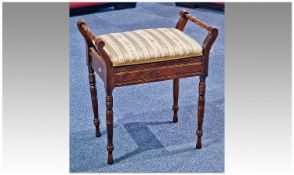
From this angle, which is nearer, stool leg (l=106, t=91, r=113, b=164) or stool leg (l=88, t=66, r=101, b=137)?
stool leg (l=106, t=91, r=113, b=164)

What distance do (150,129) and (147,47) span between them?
2.58 ft

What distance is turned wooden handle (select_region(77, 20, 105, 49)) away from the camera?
2.32 meters

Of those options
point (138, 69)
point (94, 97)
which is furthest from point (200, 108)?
point (94, 97)

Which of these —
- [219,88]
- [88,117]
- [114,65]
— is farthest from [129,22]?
[114,65]

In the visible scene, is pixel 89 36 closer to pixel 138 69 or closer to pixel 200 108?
pixel 138 69

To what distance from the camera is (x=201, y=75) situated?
8.34ft

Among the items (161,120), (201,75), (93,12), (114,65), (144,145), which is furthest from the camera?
(93,12)

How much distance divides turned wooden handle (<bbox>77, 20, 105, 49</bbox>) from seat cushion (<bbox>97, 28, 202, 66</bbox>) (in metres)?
0.08

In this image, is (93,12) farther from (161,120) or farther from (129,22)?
(161,120)

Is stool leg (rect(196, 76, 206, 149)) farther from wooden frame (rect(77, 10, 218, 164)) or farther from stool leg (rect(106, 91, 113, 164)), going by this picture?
stool leg (rect(106, 91, 113, 164))

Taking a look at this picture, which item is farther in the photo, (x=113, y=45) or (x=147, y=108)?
(x=147, y=108)

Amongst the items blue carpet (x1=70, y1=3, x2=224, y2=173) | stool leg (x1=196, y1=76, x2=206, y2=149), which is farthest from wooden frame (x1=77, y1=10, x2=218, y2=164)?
blue carpet (x1=70, y1=3, x2=224, y2=173)

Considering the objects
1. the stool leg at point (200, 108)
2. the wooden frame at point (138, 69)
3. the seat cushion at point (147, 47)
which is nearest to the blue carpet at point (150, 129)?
the stool leg at point (200, 108)

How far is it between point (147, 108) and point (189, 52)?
3.16ft
